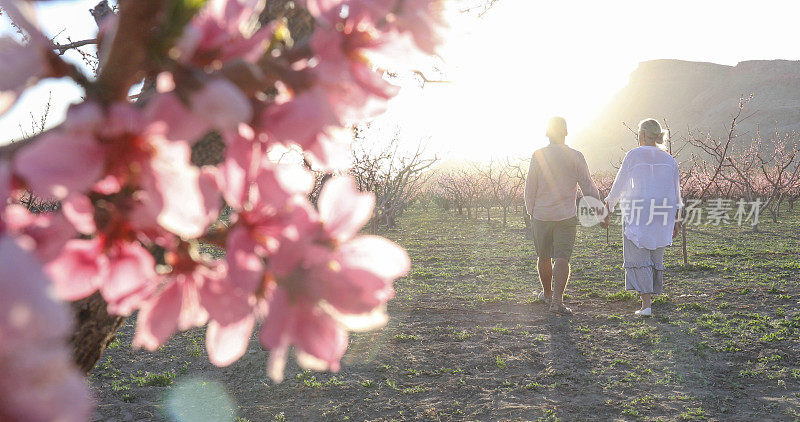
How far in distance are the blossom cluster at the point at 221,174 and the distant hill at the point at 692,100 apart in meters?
77.4

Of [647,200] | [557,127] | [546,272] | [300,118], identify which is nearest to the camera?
[300,118]

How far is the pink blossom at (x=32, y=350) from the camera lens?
0.23 meters

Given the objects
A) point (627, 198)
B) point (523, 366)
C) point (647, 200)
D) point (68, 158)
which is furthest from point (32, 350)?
point (627, 198)

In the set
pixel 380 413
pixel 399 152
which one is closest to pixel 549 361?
pixel 380 413

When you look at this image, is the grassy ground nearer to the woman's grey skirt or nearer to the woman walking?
the woman's grey skirt

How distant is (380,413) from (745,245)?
11.4 meters

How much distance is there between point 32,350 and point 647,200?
5666 millimetres

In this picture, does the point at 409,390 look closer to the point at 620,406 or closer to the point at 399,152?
the point at 620,406

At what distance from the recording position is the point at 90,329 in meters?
0.74

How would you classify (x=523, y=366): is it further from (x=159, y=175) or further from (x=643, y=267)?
(x=159, y=175)

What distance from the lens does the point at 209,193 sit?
349mm

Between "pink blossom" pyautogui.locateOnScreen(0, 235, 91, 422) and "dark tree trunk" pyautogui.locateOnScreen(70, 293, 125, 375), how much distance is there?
49 cm

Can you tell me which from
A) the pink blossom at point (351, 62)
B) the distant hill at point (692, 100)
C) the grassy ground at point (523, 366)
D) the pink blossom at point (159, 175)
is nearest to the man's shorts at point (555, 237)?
the grassy ground at point (523, 366)

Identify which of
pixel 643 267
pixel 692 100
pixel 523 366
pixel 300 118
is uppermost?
pixel 692 100
